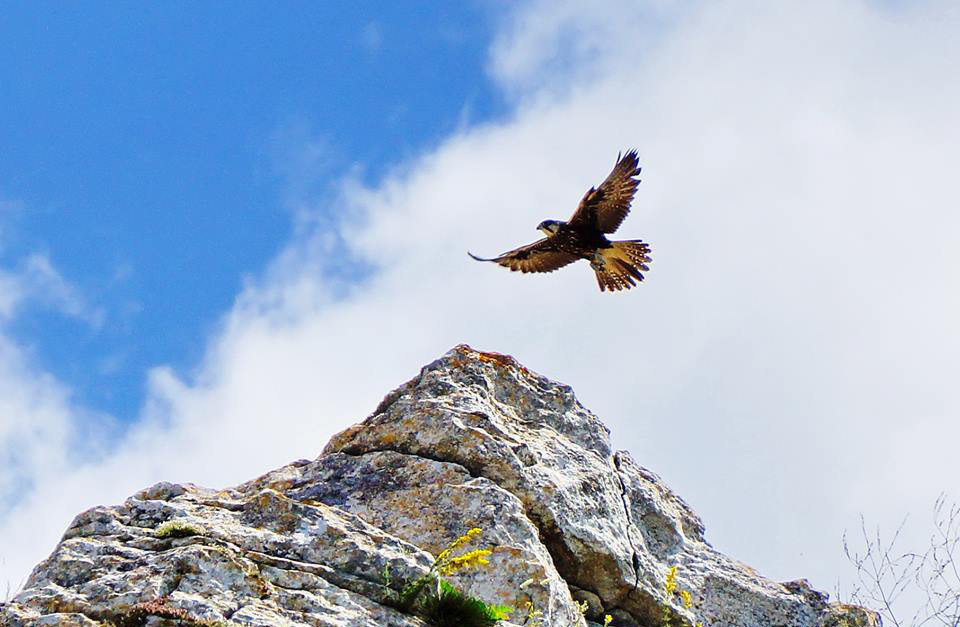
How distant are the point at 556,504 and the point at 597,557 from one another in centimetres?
45

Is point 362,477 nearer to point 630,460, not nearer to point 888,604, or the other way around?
point 630,460

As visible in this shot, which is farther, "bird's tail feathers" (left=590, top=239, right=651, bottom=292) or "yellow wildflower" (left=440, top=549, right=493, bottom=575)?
"bird's tail feathers" (left=590, top=239, right=651, bottom=292)

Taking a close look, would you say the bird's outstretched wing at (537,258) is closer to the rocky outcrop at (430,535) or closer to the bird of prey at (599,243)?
the bird of prey at (599,243)

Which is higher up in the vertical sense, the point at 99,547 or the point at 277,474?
the point at 277,474

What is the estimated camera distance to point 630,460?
9430 millimetres

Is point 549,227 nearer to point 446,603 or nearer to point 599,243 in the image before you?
point 599,243

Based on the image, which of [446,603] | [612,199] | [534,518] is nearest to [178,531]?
[446,603]

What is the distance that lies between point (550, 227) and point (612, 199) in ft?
3.08

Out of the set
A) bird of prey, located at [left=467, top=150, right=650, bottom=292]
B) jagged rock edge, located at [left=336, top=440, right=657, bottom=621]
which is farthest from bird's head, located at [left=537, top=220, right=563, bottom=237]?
jagged rock edge, located at [left=336, top=440, right=657, bottom=621]

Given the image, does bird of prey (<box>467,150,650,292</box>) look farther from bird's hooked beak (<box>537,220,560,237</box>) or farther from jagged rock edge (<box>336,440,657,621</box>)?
jagged rock edge (<box>336,440,657,621</box>)

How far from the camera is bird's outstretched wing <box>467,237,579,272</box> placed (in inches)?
556

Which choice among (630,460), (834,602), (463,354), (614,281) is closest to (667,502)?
(630,460)

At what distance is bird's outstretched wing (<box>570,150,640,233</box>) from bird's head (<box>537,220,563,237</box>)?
0.32 metres

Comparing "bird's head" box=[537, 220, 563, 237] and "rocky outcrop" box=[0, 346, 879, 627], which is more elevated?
"bird's head" box=[537, 220, 563, 237]
